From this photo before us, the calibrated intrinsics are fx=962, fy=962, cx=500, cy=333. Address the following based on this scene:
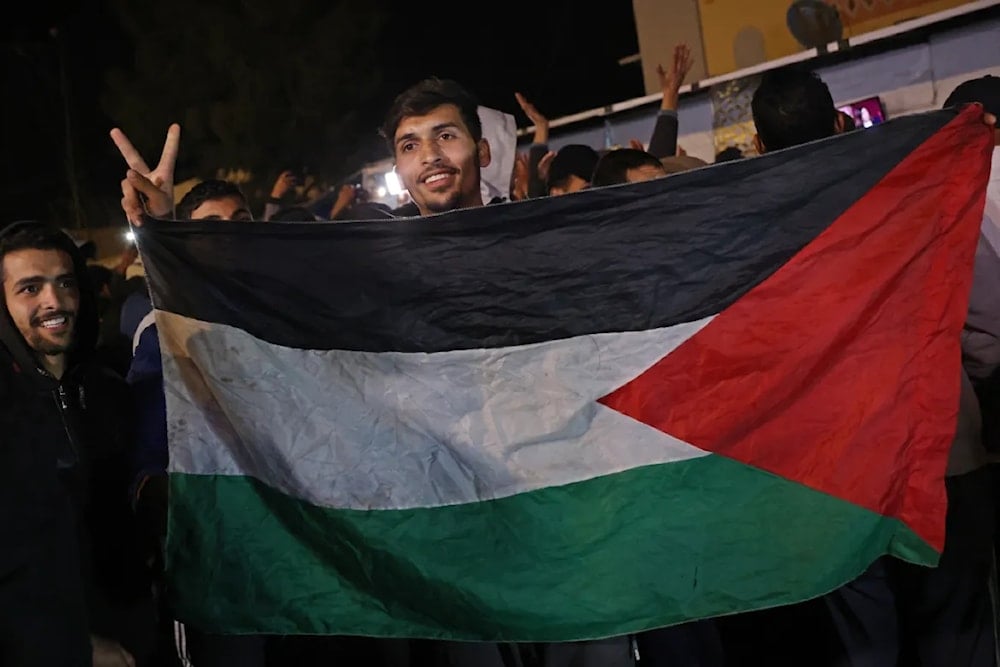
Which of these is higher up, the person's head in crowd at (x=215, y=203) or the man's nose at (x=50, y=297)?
A: the person's head in crowd at (x=215, y=203)

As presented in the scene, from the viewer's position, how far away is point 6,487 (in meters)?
2.27

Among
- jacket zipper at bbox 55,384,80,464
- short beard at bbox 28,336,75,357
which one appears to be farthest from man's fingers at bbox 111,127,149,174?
jacket zipper at bbox 55,384,80,464

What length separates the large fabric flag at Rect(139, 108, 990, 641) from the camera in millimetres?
2918

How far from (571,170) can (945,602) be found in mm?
2975

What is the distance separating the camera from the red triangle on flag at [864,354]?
2893mm

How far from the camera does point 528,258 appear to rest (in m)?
3.08

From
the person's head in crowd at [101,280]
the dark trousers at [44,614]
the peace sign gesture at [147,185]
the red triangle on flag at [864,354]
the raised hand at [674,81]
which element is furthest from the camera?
the person's head in crowd at [101,280]

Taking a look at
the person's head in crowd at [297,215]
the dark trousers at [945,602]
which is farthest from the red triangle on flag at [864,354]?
the person's head in crowd at [297,215]

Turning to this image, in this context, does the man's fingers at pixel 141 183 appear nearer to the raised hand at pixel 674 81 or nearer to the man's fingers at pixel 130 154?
the man's fingers at pixel 130 154

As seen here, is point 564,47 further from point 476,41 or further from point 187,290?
point 187,290

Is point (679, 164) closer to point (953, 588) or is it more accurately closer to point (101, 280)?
point (953, 588)

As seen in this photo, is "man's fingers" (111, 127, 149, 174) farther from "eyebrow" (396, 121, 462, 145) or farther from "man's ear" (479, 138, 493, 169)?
"man's ear" (479, 138, 493, 169)

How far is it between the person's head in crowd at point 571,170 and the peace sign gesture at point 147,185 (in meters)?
2.32

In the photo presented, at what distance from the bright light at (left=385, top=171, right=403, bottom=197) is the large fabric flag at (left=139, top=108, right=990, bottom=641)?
675cm
